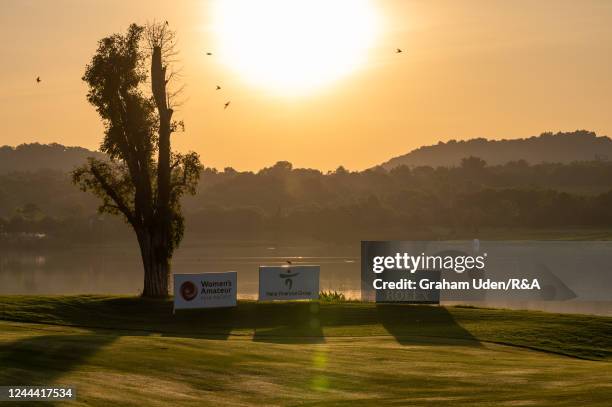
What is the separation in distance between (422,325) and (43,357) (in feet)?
82.0

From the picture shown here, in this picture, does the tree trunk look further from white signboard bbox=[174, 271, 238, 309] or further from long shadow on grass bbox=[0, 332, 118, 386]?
long shadow on grass bbox=[0, 332, 118, 386]

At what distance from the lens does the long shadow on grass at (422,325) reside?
46.5 meters

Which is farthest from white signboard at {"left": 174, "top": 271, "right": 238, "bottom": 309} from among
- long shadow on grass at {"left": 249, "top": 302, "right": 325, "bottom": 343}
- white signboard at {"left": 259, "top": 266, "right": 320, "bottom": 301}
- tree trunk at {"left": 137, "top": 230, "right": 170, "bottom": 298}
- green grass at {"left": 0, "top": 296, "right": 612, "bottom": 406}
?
tree trunk at {"left": 137, "top": 230, "right": 170, "bottom": 298}

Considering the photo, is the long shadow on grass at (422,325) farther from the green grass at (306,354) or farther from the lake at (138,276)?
the lake at (138,276)

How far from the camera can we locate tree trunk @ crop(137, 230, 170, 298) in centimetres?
6412

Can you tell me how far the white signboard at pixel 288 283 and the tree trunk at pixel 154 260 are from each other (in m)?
7.85

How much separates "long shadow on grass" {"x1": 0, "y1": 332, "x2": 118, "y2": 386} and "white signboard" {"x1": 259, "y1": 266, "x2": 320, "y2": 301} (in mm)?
22182

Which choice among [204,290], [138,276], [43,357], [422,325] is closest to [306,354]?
[43,357]

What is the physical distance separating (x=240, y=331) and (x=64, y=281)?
204 feet

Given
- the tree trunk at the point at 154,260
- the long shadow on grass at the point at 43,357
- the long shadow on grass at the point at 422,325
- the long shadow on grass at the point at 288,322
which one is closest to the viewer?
the long shadow on grass at the point at 43,357

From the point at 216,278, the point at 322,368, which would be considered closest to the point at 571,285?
the point at 216,278

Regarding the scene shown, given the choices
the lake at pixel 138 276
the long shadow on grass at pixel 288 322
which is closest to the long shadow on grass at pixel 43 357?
the long shadow on grass at pixel 288 322

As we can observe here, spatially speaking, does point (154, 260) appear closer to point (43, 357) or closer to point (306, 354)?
point (306, 354)

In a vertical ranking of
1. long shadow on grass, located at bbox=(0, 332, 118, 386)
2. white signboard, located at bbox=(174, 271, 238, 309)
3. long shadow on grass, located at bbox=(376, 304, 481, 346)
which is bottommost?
long shadow on grass, located at bbox=(0, 332, 118, 386)
